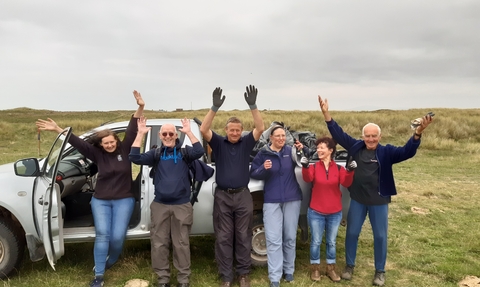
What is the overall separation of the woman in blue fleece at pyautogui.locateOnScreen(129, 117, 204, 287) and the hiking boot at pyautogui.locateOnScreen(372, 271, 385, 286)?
7.01 feet

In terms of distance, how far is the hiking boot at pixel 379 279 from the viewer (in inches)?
172

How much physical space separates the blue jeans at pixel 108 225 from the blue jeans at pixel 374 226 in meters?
2.53

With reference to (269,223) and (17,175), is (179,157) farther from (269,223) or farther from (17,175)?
(17,175)

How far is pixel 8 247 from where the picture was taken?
4.14 metres

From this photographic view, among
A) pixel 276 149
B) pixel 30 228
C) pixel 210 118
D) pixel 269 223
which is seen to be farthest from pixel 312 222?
pixel 30 228

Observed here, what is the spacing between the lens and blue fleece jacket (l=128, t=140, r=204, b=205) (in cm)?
398

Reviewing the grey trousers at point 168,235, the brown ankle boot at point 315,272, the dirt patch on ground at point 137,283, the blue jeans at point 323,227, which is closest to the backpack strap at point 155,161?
the grey trousers at point 168,235

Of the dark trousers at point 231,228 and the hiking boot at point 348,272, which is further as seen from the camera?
the hiking boot at point 348,272

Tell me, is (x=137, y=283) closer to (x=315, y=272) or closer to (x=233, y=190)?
(x=233, y=190)

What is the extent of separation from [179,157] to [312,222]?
1.68 meters

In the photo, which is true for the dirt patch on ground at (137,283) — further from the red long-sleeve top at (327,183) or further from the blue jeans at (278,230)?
the red long-sleeve top at (327,183)

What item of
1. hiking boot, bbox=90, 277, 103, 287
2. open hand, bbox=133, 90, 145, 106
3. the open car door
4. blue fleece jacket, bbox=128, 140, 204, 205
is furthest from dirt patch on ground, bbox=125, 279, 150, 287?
open hand, bbox=133, 90, 145, 106

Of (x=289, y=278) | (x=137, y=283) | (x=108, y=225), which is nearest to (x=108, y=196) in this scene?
(x=108, y=225)

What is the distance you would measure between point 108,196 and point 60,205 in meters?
0.48
